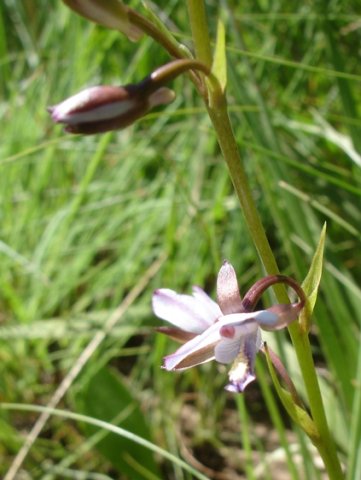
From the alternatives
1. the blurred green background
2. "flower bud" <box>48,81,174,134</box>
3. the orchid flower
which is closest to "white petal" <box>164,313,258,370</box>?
the orchid flower

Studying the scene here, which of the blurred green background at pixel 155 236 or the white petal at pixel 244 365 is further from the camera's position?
the blurred green background at pixel 155 236

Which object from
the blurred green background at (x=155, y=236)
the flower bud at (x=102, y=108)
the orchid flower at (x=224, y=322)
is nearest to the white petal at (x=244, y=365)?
the orchid flower at (x=224, y=322)

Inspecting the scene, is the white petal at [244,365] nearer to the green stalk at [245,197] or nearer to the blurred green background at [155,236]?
the green stalk at [245,197]

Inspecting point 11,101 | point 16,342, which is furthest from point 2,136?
point 16,342

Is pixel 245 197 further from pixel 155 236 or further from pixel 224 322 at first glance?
pixel 155 236

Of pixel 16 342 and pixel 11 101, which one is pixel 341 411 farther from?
pixel 11 101

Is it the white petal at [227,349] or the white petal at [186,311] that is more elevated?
the white petal at [186,311]

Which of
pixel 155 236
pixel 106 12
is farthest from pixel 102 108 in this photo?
pixel 155 236
